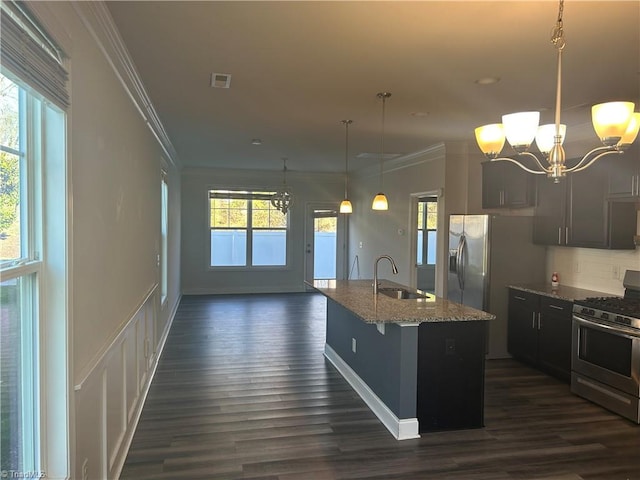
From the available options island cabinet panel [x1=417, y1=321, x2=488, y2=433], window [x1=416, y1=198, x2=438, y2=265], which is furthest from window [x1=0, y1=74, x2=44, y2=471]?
window [x1=416, y1=198, x2=438, y2=265]

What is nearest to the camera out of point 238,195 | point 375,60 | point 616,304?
point 375,60

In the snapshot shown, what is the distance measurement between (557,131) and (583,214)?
9.27 ft

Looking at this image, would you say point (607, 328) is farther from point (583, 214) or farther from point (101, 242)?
point (101, 242)

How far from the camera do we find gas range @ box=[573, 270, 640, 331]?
364 centimetres

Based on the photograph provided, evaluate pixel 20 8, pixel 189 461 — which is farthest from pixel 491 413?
pixel 20 8

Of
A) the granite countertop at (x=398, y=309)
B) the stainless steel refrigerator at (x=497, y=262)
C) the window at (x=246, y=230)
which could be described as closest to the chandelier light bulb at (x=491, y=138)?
the granite countertop at (x=398, y=309)

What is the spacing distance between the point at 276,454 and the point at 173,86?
2.86 meters

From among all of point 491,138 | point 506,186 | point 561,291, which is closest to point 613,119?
point 491,138

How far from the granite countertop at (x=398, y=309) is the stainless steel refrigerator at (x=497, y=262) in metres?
1.42

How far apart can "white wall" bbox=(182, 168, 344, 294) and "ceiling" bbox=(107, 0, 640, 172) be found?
4485 millimetres

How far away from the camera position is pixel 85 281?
6.84 ft

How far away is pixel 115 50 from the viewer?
106 inches

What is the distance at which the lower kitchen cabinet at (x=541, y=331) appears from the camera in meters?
4.43

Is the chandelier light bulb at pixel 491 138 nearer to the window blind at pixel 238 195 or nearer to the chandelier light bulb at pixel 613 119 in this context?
the chandelier light bulb at pixel 613 119
